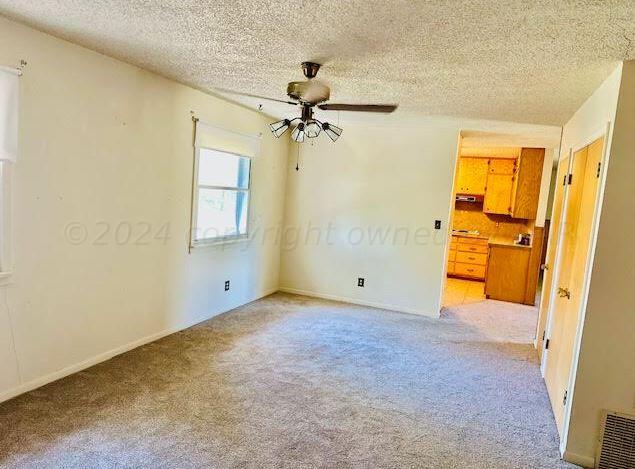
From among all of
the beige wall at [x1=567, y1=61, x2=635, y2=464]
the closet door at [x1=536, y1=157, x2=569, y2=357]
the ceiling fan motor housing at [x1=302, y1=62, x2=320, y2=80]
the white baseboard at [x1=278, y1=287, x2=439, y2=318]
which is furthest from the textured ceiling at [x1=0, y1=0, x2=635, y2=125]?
the white baseboard at [x1=278, y1=287, x2=439, y2=318]

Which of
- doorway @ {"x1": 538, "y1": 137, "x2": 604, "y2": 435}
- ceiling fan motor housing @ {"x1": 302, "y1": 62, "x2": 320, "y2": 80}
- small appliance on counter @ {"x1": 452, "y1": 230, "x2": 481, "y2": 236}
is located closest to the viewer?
doorway @ {"x1": 538, "y1": 137, "x2": 604, "y2": 435}

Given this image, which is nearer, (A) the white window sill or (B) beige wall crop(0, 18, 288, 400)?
(B) beige wall crop(0, 18, 288, 400)

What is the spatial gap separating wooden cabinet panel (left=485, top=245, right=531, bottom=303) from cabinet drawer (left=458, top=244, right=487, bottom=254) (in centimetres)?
134

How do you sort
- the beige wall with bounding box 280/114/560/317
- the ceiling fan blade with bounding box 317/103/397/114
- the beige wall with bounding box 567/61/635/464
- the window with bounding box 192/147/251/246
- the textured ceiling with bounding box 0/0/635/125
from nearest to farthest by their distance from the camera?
the textured ceiling with bounding box 0/0/635/125, the beige wall with bounding box 567/61/635/464, the ceiling fan blade with bounding box 317/103/397/114, the window with bounding box 192/147/251/246, the beige wall with bounding box 280/114/560/317

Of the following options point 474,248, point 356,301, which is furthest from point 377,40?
point 474,248

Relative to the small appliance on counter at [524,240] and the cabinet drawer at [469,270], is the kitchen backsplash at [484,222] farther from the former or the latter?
the small appliance on counter at [524,240]

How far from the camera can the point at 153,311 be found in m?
3.67

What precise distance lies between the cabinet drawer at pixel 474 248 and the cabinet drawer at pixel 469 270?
0.83 ft

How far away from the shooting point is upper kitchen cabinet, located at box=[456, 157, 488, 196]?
24.2 feet

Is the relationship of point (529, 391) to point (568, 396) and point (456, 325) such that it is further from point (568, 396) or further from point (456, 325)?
point (456, 325)

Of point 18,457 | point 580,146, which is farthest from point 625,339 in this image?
point 18,457

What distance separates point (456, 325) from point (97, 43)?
169 inches

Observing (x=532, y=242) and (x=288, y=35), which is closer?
(x=288, y=35)

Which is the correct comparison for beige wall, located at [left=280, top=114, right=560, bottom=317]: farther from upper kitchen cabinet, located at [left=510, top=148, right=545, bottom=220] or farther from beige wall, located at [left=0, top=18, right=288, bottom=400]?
beige wall, located at [left=0, top=18, right=288, bottom=400]
